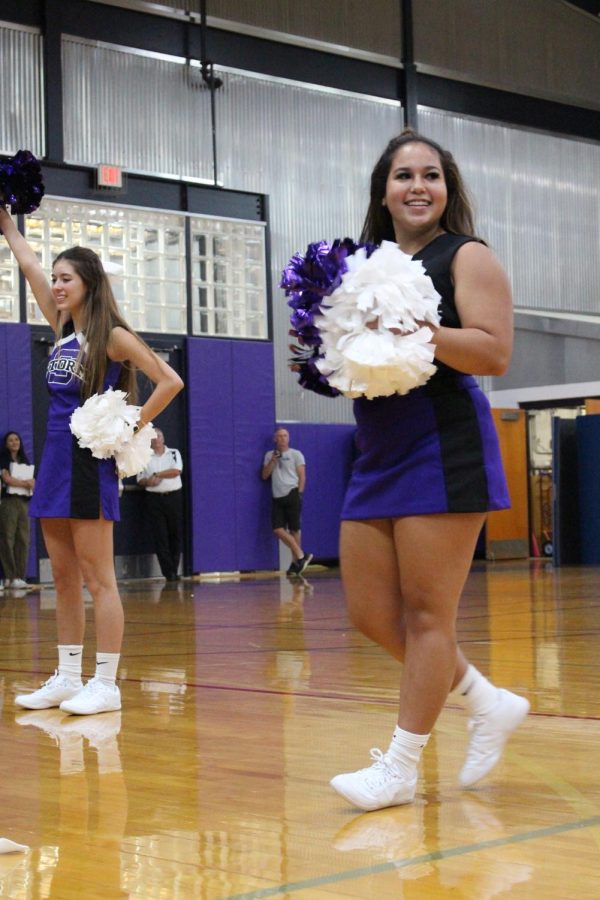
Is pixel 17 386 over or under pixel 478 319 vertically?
over

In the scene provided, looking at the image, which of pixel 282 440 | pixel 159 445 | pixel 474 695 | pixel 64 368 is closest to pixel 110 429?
Answer: pixel 64 368

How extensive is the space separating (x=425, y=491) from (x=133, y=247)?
479 inches

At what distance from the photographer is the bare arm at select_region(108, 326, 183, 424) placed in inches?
167

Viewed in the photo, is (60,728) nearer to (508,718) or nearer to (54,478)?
(54,478)

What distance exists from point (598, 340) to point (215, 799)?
1736 cm

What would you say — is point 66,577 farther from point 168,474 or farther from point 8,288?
point 8,288

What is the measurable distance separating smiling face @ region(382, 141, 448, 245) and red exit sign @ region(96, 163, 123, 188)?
11722mm

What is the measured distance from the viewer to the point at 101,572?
4203 mm

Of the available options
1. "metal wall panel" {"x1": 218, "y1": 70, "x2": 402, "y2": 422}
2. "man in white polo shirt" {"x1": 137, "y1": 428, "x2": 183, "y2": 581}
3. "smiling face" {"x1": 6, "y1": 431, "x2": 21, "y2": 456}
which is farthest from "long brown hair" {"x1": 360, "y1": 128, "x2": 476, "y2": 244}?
"metal wall panel" {"x1": 218, "y1": 70, "x2": 402, "y2": 422}

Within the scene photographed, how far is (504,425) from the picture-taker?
55.2ft

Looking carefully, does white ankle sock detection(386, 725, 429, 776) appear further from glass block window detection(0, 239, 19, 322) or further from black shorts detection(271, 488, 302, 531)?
black shorts detection(271, 488, 302, 531)

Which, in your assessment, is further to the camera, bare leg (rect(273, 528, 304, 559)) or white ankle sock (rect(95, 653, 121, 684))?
bare leg (rect(273, 528, 304, 559))

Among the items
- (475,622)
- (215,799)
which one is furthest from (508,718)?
Answer: (475,622)

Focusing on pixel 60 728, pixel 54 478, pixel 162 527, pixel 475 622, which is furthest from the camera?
pixel 162 527
